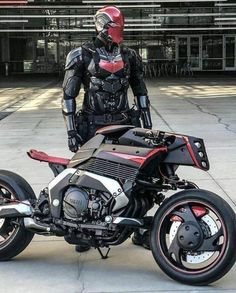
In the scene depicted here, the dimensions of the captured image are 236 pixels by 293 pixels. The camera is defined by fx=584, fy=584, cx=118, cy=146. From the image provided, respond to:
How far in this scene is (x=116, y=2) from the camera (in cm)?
2809

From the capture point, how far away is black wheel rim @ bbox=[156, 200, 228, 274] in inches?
156

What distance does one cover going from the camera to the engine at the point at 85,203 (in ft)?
13.7

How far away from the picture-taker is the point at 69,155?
363 inches

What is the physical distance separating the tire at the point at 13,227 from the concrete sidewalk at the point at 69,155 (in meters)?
0.12

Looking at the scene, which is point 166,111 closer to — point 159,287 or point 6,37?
point 159,287

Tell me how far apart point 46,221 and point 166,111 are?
11.4m

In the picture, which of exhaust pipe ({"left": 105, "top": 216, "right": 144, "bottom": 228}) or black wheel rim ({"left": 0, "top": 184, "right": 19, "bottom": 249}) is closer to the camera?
exhaust pipe ({"left": 105, "top": 216, "right": 144, "bottom": 228})

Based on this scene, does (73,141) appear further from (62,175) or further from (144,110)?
(144,110)

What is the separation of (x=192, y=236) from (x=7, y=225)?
1.54 metres

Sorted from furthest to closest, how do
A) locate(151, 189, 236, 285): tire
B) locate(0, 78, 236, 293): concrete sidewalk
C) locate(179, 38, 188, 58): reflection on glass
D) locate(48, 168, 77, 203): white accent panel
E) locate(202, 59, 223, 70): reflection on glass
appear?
locate(179, 38, 188, 58): reflection on glass → locate(202, 59, 223, 70): reflection on glass → locate(48, 168, 77, 203): white accent panel → locate(0, 78, 236, 293): concrete sidewalk → locate(151, 189, 236, 285): tire

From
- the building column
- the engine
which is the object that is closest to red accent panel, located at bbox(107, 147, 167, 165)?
the engine

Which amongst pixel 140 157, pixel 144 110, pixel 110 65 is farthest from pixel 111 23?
pixel 140 157

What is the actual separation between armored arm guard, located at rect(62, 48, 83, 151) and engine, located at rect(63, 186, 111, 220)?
0.57m

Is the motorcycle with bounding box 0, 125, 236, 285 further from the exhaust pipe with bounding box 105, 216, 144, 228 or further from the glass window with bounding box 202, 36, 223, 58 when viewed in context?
the glass window with bounding box 202, 36, 223, 58
